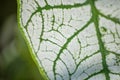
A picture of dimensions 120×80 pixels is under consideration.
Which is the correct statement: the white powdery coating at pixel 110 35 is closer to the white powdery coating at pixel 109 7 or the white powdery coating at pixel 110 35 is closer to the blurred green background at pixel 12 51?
the white powdery coating at pixel 109 7

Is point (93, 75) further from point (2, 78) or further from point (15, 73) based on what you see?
point (2, 78)

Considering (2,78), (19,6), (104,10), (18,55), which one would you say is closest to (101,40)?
(104,10)

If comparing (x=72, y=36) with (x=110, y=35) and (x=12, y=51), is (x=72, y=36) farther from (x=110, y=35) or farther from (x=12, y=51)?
(x=12, y=51)

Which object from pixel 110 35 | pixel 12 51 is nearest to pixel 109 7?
pixel 110 35

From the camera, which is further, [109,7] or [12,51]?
[12,51]

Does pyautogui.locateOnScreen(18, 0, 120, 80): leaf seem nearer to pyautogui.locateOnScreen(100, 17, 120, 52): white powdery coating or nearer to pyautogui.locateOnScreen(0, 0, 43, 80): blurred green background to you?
pyautogui.locateOnScreen(100, 17, 120, 52): white powdery coating

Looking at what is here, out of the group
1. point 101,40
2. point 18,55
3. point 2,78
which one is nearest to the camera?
point 101,40
